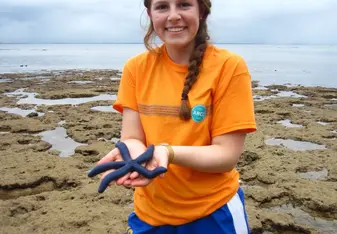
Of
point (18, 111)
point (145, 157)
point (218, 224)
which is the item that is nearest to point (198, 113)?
point (145, 157)

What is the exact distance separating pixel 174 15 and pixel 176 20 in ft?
0.11

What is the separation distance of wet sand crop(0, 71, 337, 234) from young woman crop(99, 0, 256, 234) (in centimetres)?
214

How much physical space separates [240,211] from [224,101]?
27.8 inches

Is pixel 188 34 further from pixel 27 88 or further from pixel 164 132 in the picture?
pixel 27 88

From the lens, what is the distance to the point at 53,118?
32.4 feet

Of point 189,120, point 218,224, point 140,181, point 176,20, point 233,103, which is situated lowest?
point 218,224

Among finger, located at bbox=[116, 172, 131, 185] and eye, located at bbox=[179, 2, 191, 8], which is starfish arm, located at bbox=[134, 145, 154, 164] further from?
eye, located at bbox=[179, 2, 191, 8]

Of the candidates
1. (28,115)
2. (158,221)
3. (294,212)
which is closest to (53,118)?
(28,115)

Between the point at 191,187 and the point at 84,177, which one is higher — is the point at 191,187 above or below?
above

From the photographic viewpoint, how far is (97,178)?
5.48 meters

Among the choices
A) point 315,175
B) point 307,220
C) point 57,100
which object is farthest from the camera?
point 57,100

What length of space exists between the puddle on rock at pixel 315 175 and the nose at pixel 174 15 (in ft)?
14.4

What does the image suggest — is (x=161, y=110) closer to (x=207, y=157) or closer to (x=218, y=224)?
(x=207, y=157)

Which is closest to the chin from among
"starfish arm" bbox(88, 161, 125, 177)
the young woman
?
the young woman
